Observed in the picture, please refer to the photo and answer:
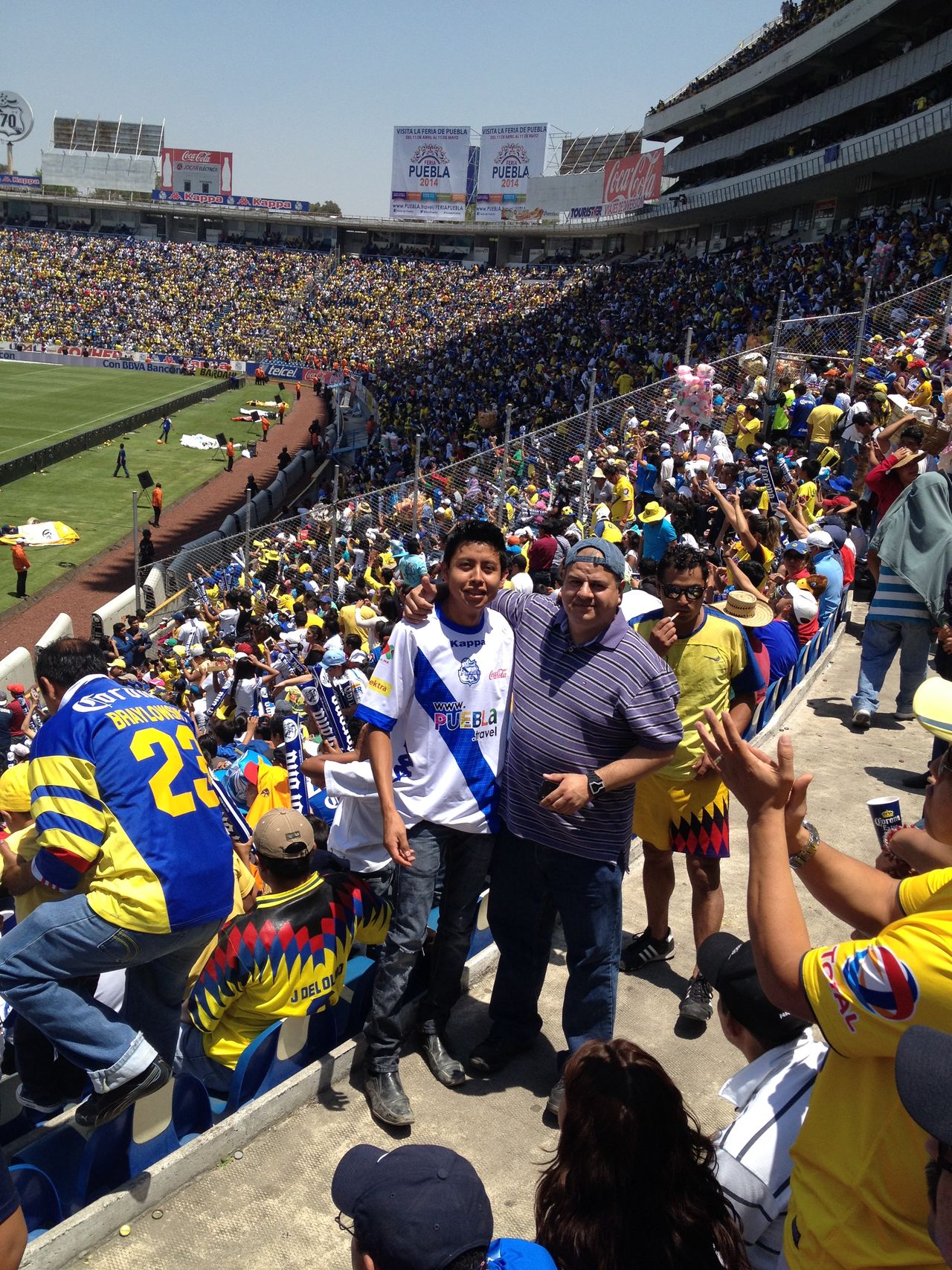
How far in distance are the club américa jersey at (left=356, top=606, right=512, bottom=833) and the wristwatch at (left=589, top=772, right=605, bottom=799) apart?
0.47 metres

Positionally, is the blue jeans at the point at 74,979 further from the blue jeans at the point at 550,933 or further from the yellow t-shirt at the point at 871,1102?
the yellow t-shirt at the point at 871,1102

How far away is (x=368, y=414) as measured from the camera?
41594 mm

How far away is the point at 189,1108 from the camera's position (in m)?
3.33

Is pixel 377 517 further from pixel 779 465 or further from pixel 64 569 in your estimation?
pixel 64 569

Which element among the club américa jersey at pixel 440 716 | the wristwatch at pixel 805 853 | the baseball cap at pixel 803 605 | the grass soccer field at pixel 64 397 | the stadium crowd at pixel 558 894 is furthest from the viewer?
the grass soccer field at pixel 64 397

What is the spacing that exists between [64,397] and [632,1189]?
5086 cm

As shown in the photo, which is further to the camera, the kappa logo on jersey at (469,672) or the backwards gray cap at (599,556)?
the kappa logo on jersey at (469,672)

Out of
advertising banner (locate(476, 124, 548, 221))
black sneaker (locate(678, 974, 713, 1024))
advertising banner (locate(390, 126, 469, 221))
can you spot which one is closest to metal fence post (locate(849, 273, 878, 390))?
black sneaker (locate(678, 974, 713, 1024))

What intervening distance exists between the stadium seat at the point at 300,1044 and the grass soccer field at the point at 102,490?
1959cm

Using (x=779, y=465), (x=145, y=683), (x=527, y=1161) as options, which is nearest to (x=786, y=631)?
(x=527, y=1161)

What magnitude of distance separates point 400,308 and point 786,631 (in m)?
60.1

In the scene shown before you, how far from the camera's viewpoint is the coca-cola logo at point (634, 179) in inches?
1994

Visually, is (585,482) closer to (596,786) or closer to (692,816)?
(692,816)

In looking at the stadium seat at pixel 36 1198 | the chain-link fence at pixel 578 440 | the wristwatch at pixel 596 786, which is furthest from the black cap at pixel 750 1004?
the chain-link fence at pixel 578 440
